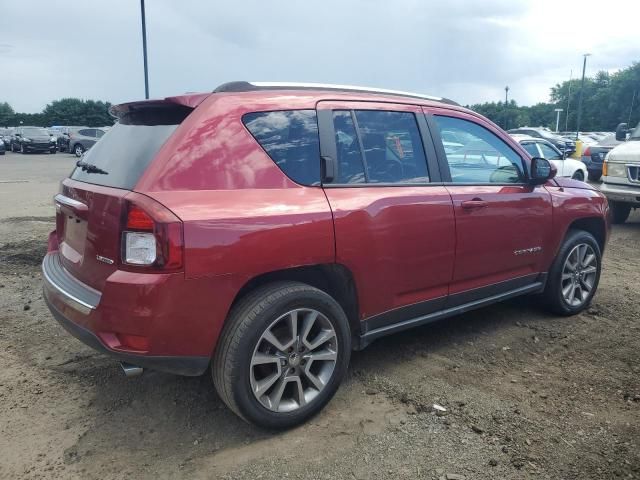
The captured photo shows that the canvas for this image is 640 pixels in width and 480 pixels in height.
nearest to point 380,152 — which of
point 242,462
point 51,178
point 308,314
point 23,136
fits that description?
point 308,314

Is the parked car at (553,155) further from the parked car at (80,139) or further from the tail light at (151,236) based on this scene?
the parked car at (80,139)

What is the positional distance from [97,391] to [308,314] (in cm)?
150

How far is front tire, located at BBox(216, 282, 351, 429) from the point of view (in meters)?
2.78

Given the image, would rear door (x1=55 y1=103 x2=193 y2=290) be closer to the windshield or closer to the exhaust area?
the exhaust area

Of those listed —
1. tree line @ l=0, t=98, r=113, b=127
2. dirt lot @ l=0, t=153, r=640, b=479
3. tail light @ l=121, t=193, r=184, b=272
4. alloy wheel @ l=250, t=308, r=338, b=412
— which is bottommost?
dirt lot @ l=0, t=153, r=640, b=479

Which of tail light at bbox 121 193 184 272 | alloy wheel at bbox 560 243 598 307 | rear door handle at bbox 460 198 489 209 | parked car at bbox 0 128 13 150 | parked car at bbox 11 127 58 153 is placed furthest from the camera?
parked car at bbox 0 128 13 150

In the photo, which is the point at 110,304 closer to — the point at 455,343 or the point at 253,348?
the point at 253,348

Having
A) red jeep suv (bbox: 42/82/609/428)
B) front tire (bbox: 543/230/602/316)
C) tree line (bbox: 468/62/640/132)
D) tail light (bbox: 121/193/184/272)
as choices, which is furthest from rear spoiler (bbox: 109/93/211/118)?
tree line (bbox: 468/62/640/132)

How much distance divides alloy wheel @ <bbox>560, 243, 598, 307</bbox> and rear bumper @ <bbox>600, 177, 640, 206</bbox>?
4.29 meters

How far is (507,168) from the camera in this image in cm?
425

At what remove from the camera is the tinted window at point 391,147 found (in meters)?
3.44

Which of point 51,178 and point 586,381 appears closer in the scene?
point 586,381

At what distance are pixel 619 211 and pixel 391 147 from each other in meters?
7.42

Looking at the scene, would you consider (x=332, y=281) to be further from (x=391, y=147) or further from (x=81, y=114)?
(x=81, y=114)
